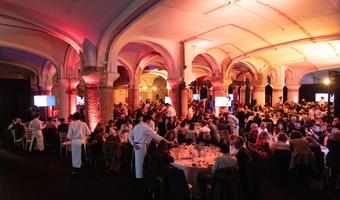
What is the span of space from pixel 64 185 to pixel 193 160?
276 centimetres

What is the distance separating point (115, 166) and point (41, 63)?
1021cm

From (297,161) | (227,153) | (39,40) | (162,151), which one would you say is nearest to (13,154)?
(39,40)

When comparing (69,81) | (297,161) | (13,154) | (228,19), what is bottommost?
(13,154)

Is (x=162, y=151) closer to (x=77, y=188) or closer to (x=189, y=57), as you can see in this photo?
(x=77, y=188)

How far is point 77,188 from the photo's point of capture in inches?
217

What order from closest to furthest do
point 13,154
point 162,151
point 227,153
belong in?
1. point 227,153
2. point 162,151
3. point 13,154

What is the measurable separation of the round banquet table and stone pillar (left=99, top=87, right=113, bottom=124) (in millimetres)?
3921

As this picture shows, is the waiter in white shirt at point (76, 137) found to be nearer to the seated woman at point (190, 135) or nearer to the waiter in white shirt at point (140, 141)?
the waiter in white shirt at point (140, 141)

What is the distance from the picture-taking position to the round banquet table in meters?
4.69

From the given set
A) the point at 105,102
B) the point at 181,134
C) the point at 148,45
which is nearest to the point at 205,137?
the point at 181,134

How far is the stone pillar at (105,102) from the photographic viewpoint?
28.8 feet

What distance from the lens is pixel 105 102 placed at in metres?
8.86

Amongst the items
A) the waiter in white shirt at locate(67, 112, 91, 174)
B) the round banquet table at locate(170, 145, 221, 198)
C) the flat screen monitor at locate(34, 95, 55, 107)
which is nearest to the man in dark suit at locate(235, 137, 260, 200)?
the round banquet table at locate(170, 145, 221, 198)

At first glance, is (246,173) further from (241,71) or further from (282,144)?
(241,71)
